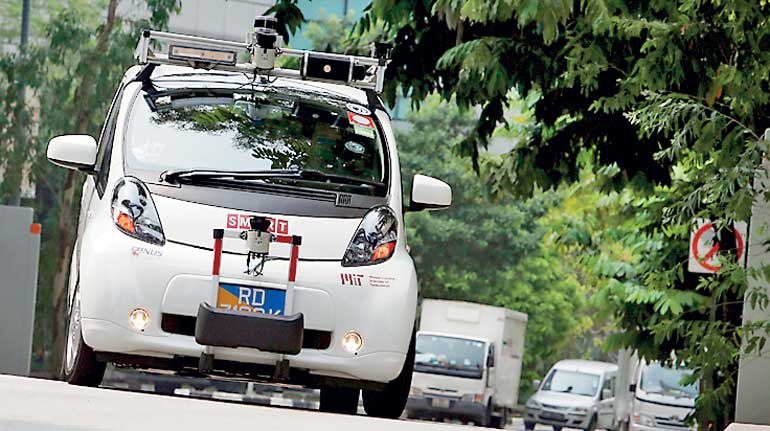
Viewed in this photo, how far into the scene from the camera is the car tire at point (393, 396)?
895 centimetres

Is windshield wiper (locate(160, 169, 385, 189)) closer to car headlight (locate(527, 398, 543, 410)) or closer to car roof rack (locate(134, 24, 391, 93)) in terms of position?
car roof rack (locate(134, 24, 391, 93))

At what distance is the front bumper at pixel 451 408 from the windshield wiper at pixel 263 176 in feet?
90.1

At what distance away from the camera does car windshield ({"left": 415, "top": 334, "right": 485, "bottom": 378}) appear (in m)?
36.7

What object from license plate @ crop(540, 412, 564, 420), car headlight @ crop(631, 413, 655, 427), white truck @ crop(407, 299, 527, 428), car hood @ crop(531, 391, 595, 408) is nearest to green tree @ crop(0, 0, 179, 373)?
white truck @ crop(407, 299, 527, 428)

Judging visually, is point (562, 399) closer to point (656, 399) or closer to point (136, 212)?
point (656, 399)

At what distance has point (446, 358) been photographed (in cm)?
3675

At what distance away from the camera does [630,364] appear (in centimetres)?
3888

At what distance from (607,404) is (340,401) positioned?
3739 centimetres

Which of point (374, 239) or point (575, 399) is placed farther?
point (575, 399)

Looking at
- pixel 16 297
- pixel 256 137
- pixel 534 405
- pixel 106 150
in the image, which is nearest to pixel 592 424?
pixel 534 405

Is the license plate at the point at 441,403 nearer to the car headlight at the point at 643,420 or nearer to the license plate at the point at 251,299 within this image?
the car headlight at the point at 643,420

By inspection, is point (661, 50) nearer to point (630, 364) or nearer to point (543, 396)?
point (630, 364)

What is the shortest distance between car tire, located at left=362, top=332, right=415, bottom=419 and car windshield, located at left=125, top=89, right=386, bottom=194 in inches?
38.0

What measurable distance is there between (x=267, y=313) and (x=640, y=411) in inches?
1099
